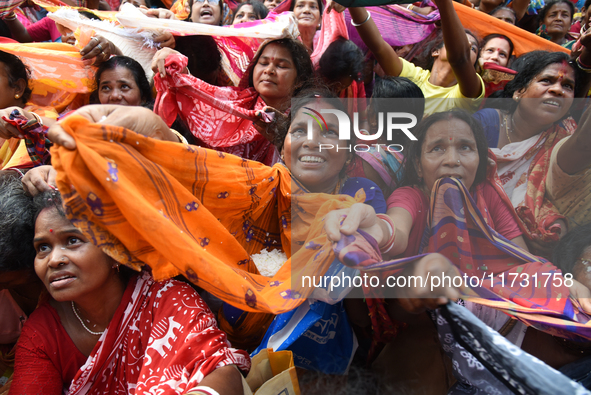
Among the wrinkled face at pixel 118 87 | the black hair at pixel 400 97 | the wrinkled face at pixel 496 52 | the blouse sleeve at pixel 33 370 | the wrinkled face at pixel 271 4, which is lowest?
the blouse sleeve at pixel 33 370

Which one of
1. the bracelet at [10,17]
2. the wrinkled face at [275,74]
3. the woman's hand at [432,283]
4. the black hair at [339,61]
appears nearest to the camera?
the woman's hand at [432,283]

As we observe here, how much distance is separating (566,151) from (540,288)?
0.97 meters

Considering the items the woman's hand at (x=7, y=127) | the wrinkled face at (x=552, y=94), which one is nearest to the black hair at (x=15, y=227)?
the woman's hand at (x=7, y=127)

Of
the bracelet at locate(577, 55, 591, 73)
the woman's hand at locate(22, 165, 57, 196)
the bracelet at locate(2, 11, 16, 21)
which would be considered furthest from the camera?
the bracelet at locate(2, 11, 16, 21)

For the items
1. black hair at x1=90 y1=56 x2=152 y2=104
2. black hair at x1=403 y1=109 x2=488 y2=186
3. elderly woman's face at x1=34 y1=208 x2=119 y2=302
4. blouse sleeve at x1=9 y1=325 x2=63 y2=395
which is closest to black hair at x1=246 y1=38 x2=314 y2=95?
black hair at x1=90 y1=56 x2=152 y2=104

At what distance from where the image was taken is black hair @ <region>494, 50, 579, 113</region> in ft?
8.53

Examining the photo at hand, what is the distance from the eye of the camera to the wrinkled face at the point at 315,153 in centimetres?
206

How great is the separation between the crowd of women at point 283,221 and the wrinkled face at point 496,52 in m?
0.65

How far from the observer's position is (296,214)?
2.00 metres

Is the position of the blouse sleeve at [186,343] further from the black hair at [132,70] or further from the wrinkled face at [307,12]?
the wrinkled face at [307,12]

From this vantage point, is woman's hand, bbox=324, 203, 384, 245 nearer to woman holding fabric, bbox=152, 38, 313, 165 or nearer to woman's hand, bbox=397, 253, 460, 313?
woman's hand, bbox=397, 253, 460, 313

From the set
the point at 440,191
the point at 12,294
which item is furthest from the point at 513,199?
the point at 12,294

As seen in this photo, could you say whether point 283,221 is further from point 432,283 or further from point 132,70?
point 132,70

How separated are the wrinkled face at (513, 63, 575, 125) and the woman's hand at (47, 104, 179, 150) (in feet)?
7.57
